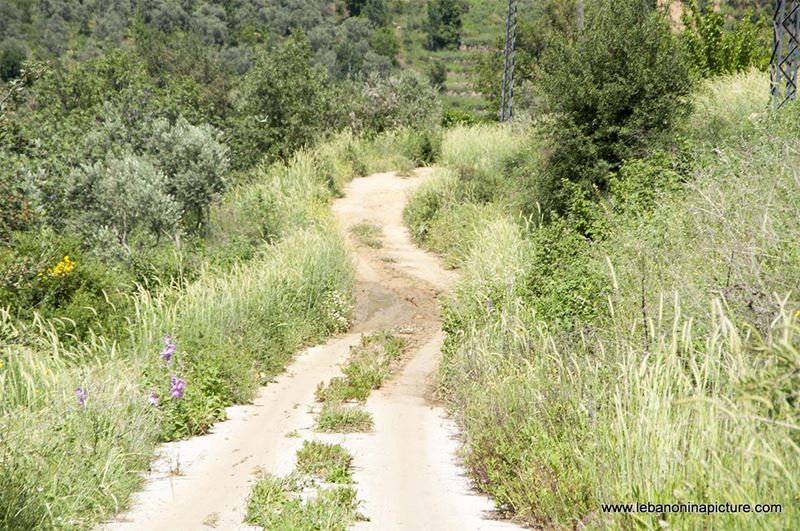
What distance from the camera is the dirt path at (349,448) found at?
19.6 feet

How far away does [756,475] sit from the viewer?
421cm

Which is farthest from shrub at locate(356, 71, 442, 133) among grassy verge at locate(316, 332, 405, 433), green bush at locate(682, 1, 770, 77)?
grassy verge at locate(316, 332, 405, 433)

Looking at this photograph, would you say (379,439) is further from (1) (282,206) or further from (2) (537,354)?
(1) (282,206)

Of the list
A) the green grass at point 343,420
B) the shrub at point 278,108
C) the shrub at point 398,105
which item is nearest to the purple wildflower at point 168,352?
the green grass at point 343,420

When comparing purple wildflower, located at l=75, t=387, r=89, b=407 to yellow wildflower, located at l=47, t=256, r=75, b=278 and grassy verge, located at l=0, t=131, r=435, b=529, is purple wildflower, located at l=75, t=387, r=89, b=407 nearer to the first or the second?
grassy verge, located at l=0, t=131, r=435, b=529

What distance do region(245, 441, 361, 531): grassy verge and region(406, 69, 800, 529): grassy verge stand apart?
3.33 feet

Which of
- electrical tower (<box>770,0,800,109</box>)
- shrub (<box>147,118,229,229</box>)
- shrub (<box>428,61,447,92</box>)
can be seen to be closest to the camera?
electrical tower (<box>770,0,800,109</box>)

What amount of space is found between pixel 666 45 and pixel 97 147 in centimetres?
1002

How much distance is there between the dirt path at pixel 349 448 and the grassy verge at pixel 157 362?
0.75 feet

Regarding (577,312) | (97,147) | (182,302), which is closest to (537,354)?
(577,312)

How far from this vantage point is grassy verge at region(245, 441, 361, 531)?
5.58m

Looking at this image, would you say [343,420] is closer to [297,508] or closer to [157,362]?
[157,362]

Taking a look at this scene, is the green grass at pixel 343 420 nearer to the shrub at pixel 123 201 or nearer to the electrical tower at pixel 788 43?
the shrub at pixel 123 201

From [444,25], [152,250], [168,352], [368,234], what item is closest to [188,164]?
[152,250]
